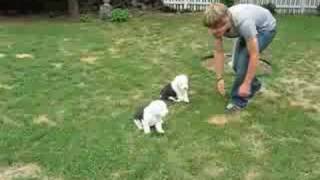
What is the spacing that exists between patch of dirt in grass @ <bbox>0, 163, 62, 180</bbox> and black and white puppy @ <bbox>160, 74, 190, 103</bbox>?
1.90 m

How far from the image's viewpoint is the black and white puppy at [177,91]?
5863 mm

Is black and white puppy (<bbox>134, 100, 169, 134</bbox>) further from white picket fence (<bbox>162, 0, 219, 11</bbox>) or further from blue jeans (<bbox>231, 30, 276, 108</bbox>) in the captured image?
white picket fence (<bbox>162, 0, 219, 11</bbox>)

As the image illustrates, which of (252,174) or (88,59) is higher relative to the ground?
(88,59)

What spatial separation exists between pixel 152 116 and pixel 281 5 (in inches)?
343

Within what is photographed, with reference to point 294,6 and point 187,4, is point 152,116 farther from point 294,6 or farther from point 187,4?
point 294,6

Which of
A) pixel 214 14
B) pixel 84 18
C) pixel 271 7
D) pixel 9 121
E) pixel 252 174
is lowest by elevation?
pixel 252 174

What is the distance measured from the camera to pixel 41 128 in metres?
5.38

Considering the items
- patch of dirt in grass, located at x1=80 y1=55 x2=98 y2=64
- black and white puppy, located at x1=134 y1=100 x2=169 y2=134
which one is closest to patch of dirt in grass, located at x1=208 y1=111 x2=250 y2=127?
black and white puppy, located at x1=134 y1=100 x2=169 y2=134

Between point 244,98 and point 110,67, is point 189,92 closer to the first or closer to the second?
point 244,98

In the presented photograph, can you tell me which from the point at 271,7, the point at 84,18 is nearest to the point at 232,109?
the point at 84,18

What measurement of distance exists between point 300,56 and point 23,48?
4.34m

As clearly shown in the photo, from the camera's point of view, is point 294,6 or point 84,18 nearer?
point 84,18

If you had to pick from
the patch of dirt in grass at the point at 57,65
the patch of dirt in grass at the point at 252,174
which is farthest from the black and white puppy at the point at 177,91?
the patch of dirt in grass at the point at 57,65

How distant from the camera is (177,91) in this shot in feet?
19.6
